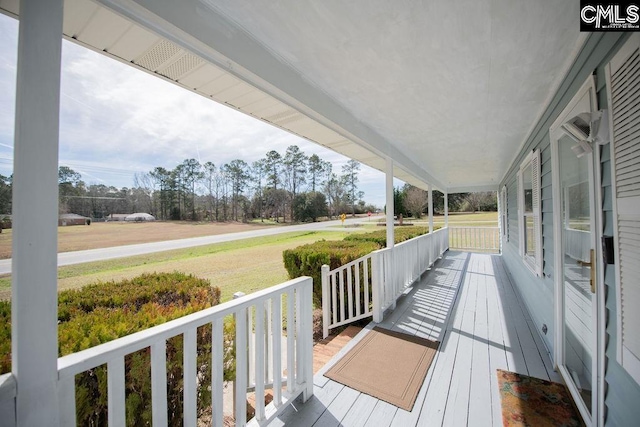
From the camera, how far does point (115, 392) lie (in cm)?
103

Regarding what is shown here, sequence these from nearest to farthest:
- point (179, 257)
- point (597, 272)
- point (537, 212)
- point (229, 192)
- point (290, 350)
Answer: point (597, 272)
point (290, 350)
point (537, 212)
point (179, 257)
point (229, 192)

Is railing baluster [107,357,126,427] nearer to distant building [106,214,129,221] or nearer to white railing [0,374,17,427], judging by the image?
white railing [0,374,17,427]

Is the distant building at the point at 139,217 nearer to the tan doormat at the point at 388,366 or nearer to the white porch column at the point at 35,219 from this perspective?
the white porch column at the point at 35,219

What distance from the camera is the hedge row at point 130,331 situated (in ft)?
3.96

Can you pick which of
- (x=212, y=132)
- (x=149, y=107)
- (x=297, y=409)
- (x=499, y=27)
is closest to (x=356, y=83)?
(x=499, y=27)

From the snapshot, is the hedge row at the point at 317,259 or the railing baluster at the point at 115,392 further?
the hedge row at the point at 317,259

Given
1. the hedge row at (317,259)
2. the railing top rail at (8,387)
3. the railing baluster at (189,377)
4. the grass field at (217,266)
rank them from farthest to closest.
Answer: the hedge row at (317,259) → the grass field at (217,266) → the railing baluster at (189,377) → the railing top rail at (8,387)

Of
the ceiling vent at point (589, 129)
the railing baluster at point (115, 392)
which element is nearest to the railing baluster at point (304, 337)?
the railing baluster at point (115, 392)

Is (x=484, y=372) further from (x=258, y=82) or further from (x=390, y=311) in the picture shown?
(x=258, y=82)

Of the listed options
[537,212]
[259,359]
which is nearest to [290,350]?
[259,359]

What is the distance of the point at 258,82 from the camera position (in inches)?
70.8

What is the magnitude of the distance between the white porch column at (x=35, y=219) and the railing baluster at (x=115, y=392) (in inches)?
6.6

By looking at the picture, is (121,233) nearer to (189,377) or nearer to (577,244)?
(189,377)

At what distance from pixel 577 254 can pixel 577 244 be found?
0.08 metres
